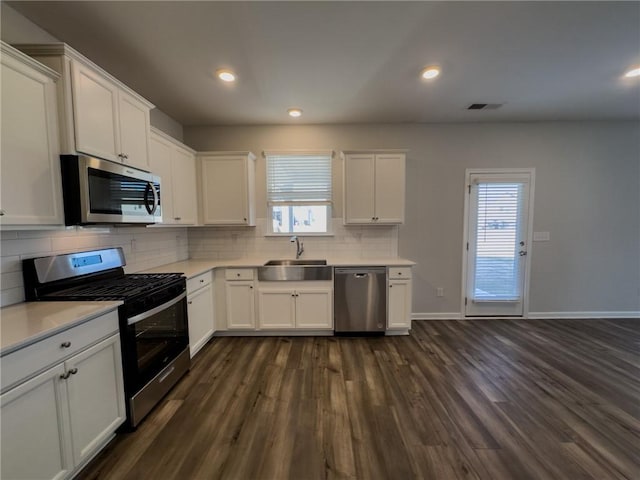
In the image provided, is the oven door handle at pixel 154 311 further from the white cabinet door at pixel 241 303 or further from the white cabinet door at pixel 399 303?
the white cabinet door at pixel 399 303

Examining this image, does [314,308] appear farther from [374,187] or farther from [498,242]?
[498,242]

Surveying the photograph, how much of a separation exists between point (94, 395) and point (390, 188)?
3337 mm

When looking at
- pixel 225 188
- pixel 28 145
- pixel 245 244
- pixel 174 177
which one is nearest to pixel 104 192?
pixel 28 145

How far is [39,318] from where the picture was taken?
1.38 m

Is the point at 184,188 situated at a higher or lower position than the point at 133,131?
lower

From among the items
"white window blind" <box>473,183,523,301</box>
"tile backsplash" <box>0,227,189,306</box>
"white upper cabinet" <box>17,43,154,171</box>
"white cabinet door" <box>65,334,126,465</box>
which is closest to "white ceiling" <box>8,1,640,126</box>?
"white upper cabinet" <box>17,43,154,171</box>

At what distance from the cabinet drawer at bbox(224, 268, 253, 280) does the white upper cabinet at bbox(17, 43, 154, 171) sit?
1456 millimetres

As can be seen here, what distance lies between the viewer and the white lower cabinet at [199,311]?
2.64 metres

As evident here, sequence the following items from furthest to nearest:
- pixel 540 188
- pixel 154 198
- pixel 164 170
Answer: pixel 540 188 → pixel 164 170 → pixel 154 198

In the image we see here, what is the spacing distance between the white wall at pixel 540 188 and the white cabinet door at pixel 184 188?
0.64 metres

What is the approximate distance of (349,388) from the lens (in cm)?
223

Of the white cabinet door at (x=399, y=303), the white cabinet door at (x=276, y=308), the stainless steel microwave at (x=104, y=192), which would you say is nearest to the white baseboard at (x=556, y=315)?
the white cabinet door at (x=399, y=303)

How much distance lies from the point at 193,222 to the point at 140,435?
7.34 feet

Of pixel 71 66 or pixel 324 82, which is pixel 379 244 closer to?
pixel 324 82
